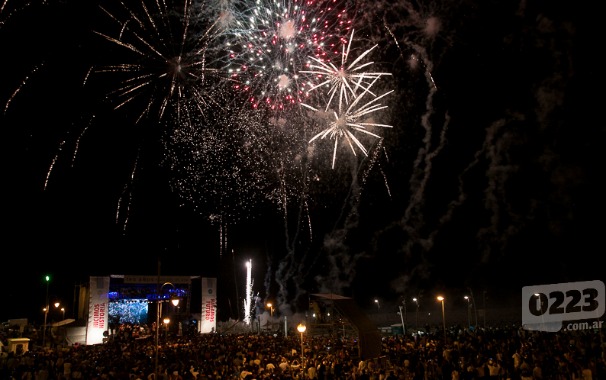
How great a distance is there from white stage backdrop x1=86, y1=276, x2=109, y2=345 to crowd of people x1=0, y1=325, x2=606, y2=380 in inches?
362

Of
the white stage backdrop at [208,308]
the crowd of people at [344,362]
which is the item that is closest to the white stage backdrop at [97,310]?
the white stage backdrop at [208,308]

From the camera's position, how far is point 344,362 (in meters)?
15.1

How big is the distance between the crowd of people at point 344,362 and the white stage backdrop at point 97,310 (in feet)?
30.2

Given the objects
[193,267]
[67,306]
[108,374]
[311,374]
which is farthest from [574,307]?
[67,306]

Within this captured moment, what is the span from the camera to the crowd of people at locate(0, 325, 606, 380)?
40.7 feet

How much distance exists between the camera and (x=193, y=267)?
45969mm
